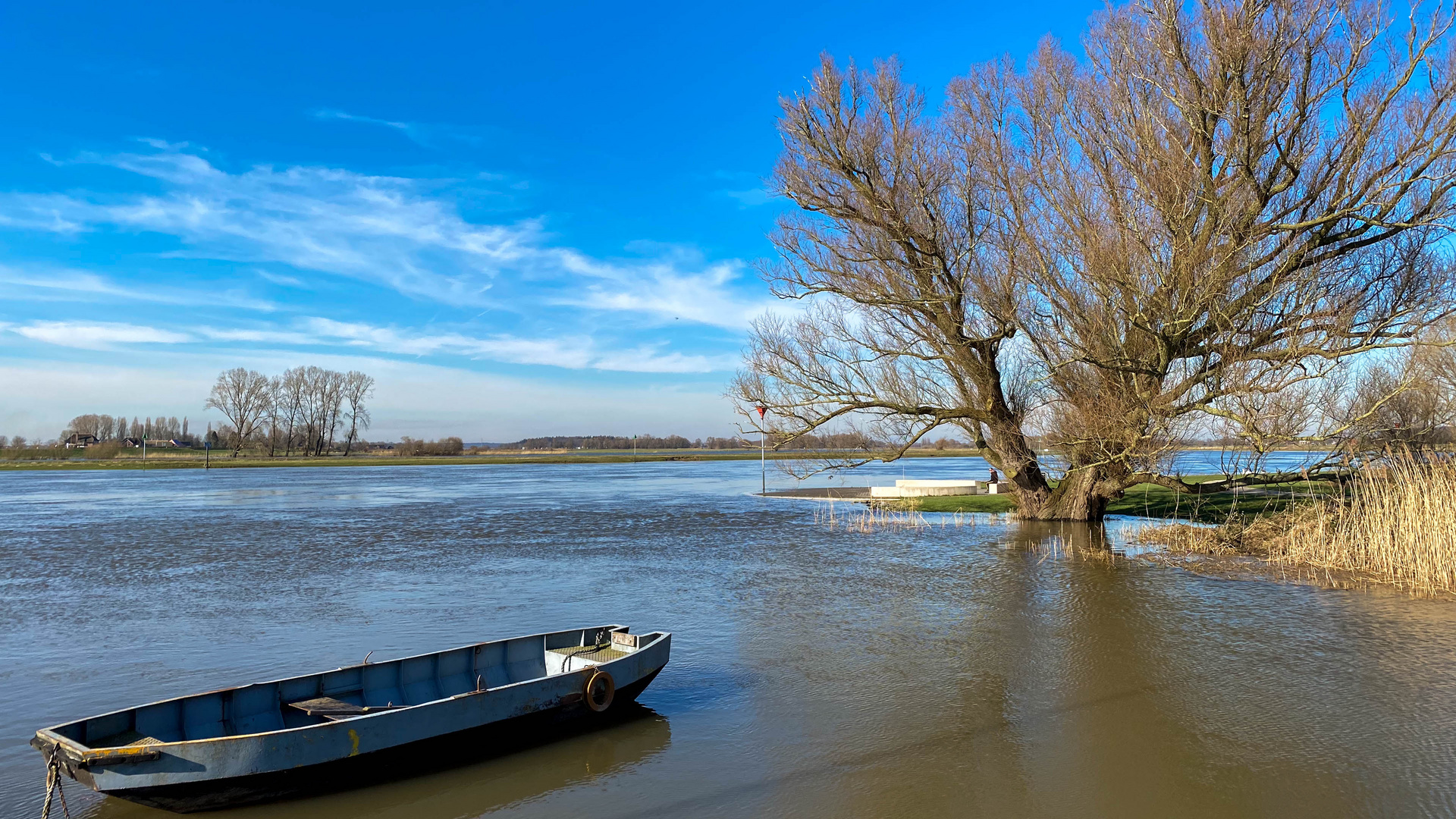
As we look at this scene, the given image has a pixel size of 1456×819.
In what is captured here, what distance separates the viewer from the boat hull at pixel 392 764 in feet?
19.8

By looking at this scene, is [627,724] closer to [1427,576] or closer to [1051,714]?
[1051,714]

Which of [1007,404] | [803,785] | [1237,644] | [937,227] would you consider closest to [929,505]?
[1007,404]

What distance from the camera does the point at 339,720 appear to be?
21.1 feet

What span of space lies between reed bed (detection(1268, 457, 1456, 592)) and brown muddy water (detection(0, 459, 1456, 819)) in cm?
147

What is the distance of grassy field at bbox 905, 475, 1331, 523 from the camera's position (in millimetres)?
23812

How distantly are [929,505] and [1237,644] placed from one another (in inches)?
749

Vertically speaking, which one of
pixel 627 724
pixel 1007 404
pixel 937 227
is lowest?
pixel 627 724

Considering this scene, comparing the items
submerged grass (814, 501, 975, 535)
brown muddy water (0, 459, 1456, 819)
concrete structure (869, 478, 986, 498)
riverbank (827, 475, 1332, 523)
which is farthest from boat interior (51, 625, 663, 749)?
concrete structure (869, 478, 986, 498)

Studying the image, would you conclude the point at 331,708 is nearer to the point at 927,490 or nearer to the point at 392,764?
the point at 392,764

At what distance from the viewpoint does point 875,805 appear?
20.5ft

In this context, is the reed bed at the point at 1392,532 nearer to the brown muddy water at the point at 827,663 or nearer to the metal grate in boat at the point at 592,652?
the brown muddy water at the point at 827,663

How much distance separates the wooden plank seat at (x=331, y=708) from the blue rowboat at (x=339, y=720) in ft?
0.04

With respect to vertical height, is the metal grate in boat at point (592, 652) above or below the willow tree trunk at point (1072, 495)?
below

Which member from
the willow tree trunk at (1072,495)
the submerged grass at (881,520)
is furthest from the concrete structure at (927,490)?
the willow tree trunk at (1072,495)
